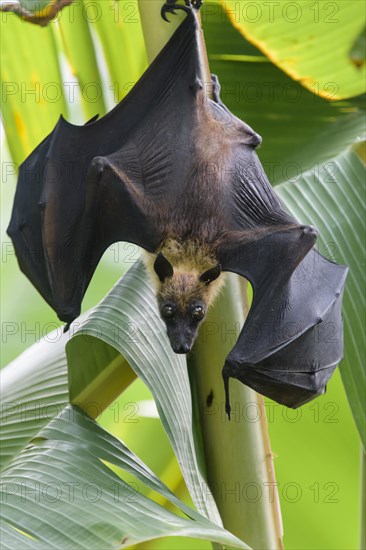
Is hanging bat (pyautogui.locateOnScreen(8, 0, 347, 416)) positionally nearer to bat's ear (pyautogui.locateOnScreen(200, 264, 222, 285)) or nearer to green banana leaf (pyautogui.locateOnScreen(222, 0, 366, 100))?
bat's ear (pyautogui.locateOnScreen(200, 264, 222, 285))

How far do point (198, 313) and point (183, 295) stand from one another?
8cm

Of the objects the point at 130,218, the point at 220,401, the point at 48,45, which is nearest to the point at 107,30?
the point at 48,45

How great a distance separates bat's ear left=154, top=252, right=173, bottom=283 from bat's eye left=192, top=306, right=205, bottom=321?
11 cm

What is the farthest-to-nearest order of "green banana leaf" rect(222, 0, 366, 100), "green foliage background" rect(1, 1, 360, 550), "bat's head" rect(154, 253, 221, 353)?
"green foliage background" rect(1, 1, 360, 550) < "green banana leaf" rect(222, 0, 366, 100) < "bat's head" rect(154, 253, 221, 353)

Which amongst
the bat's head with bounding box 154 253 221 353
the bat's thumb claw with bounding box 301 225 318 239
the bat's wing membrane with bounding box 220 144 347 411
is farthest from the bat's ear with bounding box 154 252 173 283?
the bat's thumb claw with bounding box 301 225 318 239

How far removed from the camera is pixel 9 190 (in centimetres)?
276

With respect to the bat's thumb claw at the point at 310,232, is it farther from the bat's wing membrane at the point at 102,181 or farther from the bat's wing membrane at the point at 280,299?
the bat's wing membrane at the point at 102,181

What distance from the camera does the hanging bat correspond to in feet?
5.03

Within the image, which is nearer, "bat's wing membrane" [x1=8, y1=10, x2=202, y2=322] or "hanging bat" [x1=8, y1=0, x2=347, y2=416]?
"hanging bat" [x1=8, y1=0, x2=347, y2=416]

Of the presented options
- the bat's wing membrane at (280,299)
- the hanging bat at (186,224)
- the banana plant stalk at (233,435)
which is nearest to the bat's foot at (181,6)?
the hanging bat at (186,224)

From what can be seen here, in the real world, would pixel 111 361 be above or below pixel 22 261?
below

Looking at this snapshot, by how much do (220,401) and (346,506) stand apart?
121cm

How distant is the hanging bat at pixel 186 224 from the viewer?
5.03 ft

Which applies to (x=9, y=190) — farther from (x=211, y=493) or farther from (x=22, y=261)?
(x=211, y=493)
